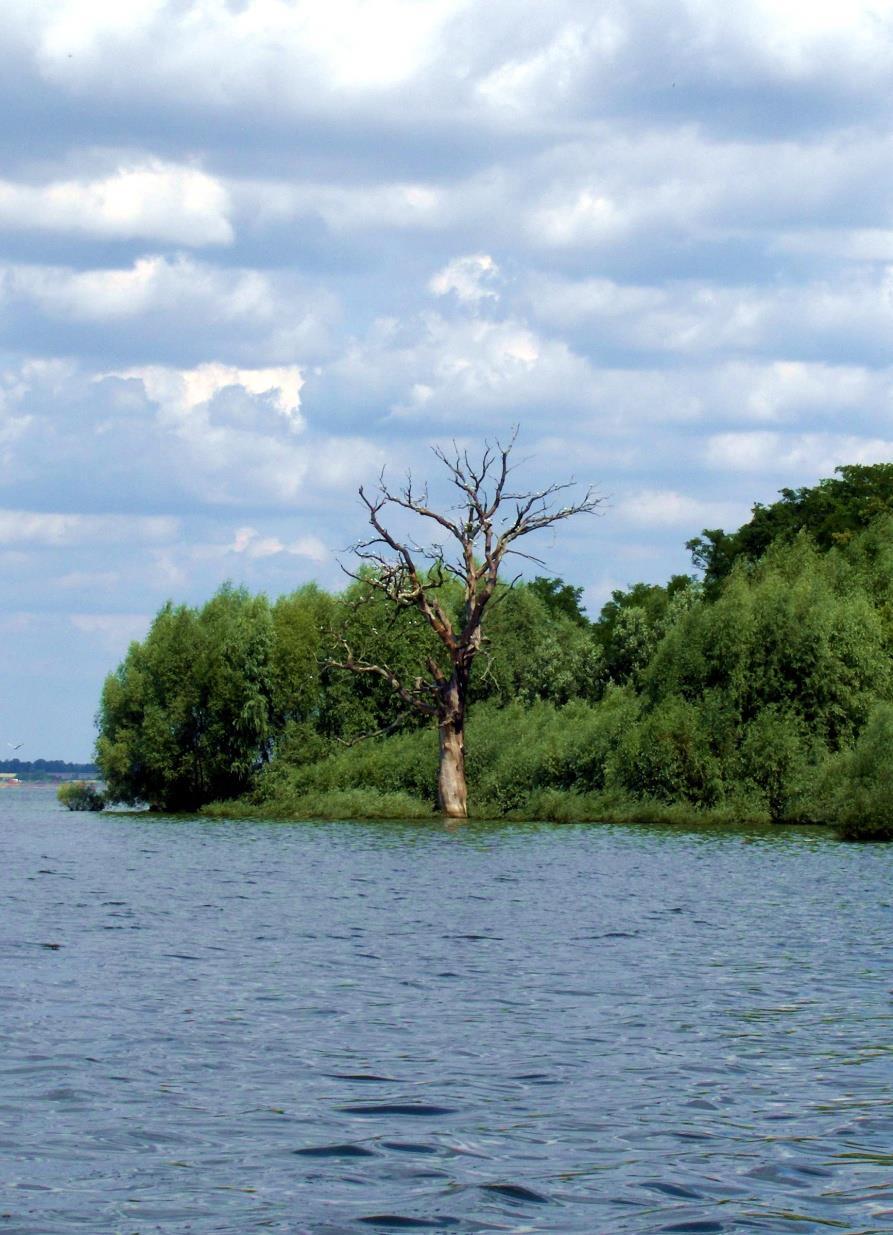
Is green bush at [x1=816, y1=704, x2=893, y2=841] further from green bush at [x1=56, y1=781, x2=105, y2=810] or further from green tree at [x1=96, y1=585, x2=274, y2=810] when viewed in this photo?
green bush at [x1=56, y1=781, x2=105, y2=810]

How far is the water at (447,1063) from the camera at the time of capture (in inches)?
477

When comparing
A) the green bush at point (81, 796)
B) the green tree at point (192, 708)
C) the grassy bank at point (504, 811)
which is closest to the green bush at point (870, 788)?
the grassy bank at point (504, 811)

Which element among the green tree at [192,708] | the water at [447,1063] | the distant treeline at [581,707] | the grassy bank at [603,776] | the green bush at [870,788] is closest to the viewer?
the water at [447,1063]

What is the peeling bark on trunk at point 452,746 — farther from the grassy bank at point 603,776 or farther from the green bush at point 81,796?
the green bush at point 81,796

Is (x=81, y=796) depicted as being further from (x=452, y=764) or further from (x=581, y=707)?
(x=581, y=707)

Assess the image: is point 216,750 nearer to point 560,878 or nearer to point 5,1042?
point 560,878

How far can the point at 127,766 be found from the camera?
88.9 m

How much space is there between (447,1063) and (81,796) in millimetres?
85612

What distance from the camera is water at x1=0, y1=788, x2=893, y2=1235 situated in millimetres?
12125

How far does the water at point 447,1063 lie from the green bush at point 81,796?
209ft

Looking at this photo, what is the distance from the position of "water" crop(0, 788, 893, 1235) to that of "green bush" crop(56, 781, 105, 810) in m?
63.8

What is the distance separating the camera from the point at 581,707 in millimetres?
80812

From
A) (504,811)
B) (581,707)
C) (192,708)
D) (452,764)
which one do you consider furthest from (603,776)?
(192,708)

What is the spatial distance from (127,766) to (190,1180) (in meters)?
77.9
